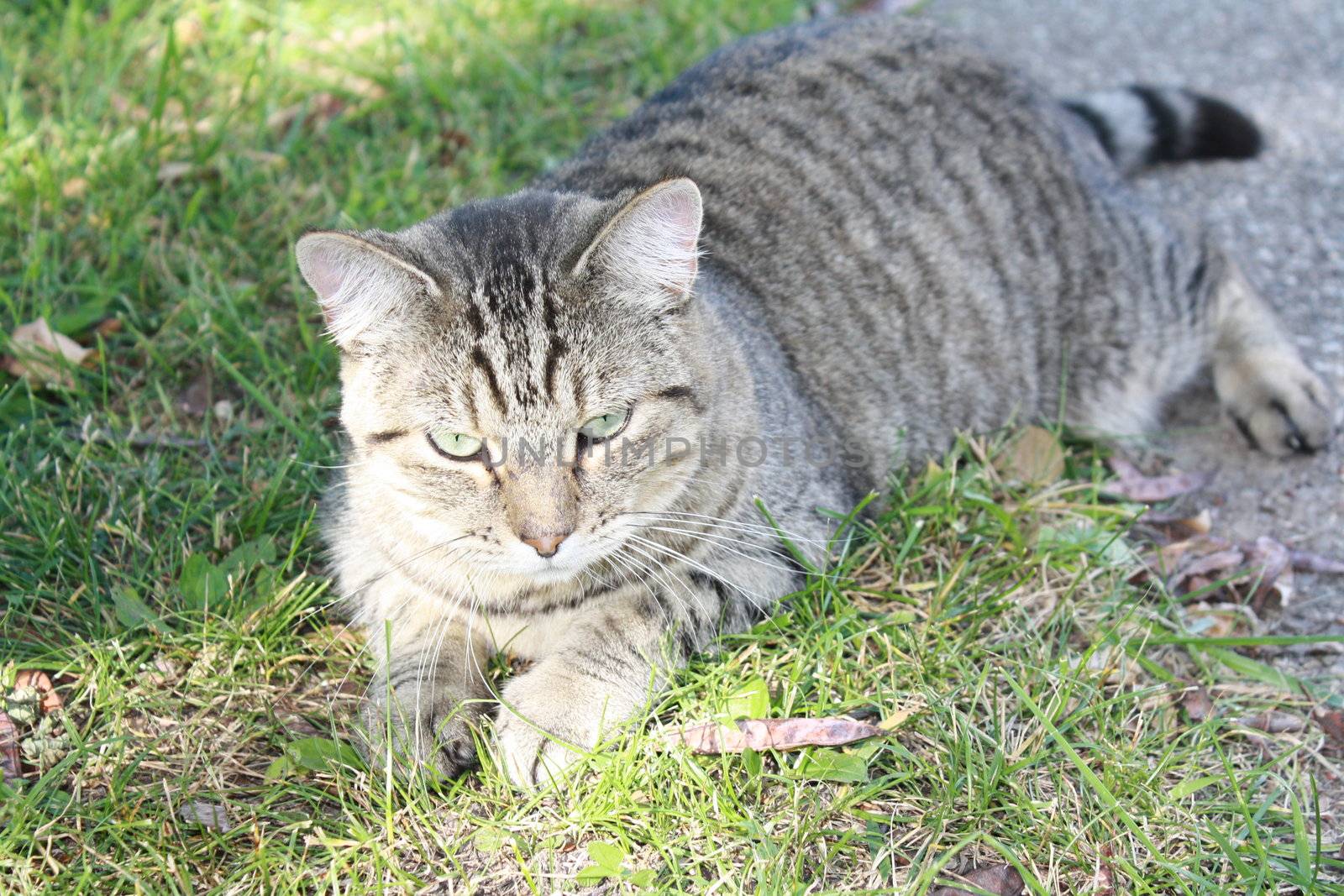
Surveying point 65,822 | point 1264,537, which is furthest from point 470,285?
point 1264,537

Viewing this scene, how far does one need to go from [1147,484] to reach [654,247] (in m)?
1.60

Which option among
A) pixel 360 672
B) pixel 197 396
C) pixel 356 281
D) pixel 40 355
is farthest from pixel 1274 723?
pixel 40 355

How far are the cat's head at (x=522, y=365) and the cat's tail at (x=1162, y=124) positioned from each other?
2249mm

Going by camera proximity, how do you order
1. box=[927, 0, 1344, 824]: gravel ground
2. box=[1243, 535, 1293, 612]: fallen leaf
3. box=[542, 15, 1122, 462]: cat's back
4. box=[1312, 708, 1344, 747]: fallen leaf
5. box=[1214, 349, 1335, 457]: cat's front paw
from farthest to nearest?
box=[1214, 349, 1335, 457]: cat's front paw → box=[927, 0, 1344, 824]: gravel ground → box=[542, 15, 1122, 462]: cat's back → box=[1243, 535, 1293, 612]: fallen leaf → box=[1312, 708, 1344, 747]: fallen leaf

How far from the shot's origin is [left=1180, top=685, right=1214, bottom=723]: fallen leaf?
7.62ft

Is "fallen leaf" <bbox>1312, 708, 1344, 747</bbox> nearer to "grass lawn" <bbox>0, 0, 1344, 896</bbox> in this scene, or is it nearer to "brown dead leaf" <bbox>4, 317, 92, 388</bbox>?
"grass lawn" <bbox>0, 0, 1344, 896</bbox>

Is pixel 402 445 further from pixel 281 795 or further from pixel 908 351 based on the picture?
pixel 908 351

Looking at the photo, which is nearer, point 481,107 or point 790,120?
point 790,120

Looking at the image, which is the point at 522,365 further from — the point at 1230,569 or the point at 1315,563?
the point at 1315,563

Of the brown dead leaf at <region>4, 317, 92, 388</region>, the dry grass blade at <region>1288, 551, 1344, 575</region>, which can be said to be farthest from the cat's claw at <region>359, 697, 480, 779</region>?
the dry grass blade at <region>1288, 551, 1344, 575</region>

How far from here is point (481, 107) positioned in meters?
4.04

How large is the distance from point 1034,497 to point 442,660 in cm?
143

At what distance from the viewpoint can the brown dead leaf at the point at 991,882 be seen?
1919 millimetres

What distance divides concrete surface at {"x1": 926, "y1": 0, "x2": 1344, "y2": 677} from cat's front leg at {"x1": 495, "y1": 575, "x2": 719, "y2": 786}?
1.35 m
